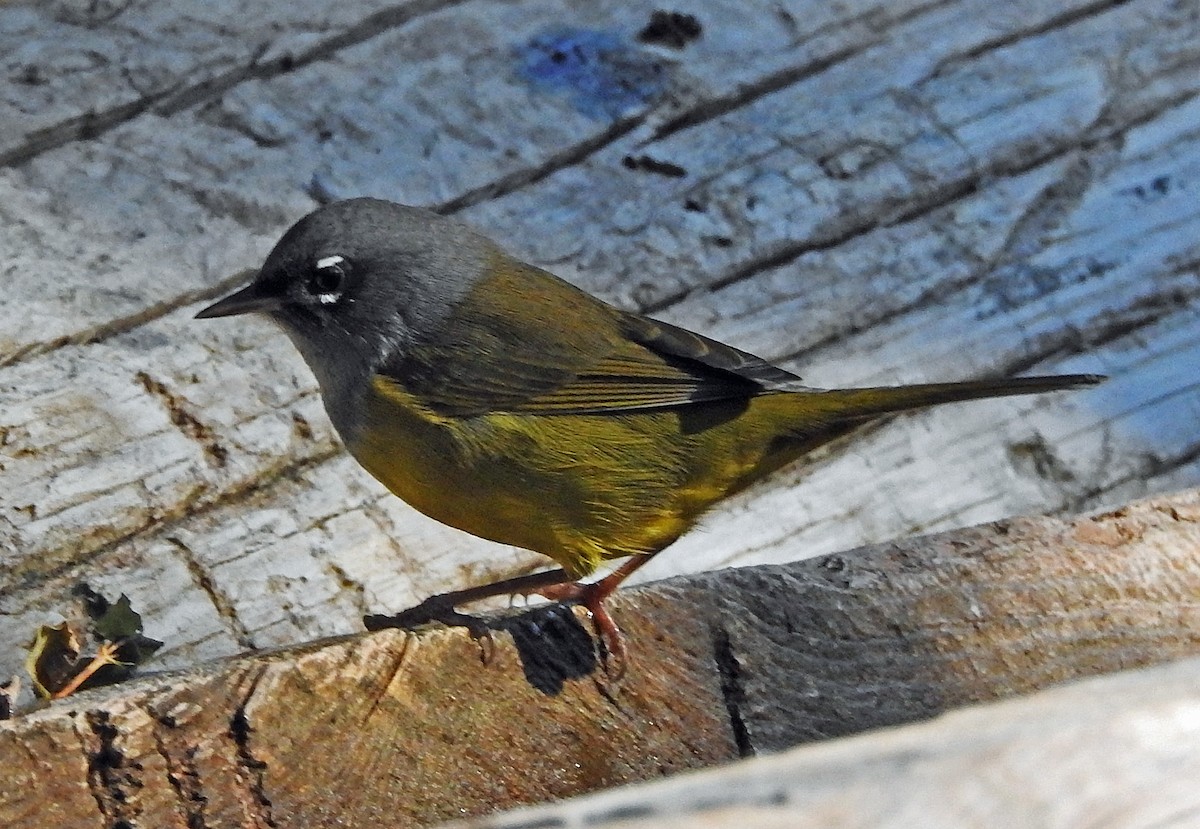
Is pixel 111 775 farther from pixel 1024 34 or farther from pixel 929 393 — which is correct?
pixel 1024 34

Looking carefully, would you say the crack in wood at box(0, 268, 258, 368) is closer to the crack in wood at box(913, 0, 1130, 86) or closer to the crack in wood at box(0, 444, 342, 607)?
the crack in wood at box(0, 444, 342, 607)

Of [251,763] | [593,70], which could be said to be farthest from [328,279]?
[251,763]

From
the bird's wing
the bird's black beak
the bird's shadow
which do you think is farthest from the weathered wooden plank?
the bird's shadow

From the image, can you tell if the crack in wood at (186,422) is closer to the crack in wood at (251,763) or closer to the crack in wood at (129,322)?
the crack in wood at (129,322)

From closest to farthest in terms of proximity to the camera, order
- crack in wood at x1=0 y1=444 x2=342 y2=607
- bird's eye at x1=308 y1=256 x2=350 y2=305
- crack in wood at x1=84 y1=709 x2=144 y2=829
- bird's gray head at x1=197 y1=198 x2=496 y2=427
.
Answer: crack in wood at x1=84 y1=709 x2=144 y2=829, crack in wood at x1=0 y1=444 x2=342 y2=607, bird's gray head at x1=197 y1=198 x2=496 y2=427, bird's eye at x1=308 y1=256 x2=350 y2=305

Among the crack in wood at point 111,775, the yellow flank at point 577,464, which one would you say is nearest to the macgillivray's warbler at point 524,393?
the yellow flank at point 577,464

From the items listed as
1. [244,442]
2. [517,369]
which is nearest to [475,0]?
[517,369]

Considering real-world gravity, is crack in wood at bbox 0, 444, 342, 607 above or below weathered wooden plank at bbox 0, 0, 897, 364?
below
